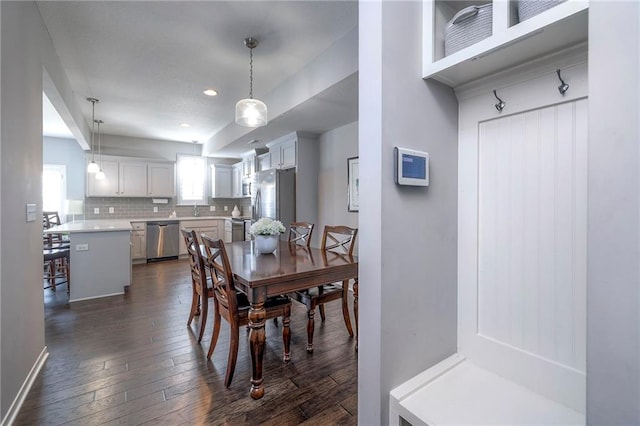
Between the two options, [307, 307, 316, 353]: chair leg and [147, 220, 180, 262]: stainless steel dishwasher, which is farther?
[147, 220, 180, 262]: stainless steel dishwasher

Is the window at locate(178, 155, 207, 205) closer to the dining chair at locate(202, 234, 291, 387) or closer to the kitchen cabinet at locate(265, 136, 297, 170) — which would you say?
the kitchen cabinet at locate(265, 136, 297, 170)

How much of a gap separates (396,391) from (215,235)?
20.2 ft

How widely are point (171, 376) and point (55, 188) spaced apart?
5.69 m

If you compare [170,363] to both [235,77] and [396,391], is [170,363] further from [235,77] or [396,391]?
[235,77]

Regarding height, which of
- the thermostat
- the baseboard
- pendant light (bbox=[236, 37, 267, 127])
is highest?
pendant light (bbox=[236, 37, 267, 127])

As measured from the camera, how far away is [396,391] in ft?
3.55

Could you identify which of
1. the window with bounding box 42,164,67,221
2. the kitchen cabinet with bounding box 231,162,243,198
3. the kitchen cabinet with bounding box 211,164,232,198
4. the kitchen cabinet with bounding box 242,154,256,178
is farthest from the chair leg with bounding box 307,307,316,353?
the window with bounding box 42,164,67,221

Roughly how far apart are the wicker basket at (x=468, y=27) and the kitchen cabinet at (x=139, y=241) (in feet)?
20.0

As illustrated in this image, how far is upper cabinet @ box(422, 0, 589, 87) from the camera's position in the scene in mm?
836

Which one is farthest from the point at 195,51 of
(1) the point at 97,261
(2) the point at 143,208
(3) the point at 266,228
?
(2) the point at 143,208

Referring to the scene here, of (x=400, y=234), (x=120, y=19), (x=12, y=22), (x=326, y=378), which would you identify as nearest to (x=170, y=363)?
(x=326, y=378)

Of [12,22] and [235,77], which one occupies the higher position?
[235,77]

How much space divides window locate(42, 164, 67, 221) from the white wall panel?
7135 mm

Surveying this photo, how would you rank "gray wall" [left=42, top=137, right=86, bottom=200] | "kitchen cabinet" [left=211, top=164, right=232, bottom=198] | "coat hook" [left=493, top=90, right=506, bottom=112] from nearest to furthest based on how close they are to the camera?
1. "coat hook" [left=493, top=90, right=506, bottom=112]
2. "gray wall" [left=42, top=137, right=86, bottom=200]
3. "kitchen cabinet" [left=211, top=164, right=232, bottom=198]
